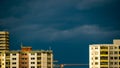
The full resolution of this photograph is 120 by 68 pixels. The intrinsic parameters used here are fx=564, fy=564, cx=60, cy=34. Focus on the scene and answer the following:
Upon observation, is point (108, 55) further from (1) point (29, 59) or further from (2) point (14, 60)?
(2) point (14, 60)

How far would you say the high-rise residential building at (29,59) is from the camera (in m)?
188

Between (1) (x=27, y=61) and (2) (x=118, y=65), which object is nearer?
(2) (x=118, y=65)

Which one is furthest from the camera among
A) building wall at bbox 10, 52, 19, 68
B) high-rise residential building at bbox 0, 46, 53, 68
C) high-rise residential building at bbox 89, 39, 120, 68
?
high-rise residential building at bbox 0, 46, 53, 68

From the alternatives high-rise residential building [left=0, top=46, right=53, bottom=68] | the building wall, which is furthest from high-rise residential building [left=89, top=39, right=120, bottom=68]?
the building wall

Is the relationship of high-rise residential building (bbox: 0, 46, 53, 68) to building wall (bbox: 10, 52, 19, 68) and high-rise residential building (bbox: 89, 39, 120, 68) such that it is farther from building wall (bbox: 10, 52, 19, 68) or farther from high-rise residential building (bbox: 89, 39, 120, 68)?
high-rise residential building (bbox: 89, 39, 120, 68)

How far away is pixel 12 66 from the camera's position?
618 ft

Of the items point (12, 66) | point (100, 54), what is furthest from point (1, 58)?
point (100, 54)

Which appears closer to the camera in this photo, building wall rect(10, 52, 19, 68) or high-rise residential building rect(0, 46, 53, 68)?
building wall rect(10, 52, 19, 68)

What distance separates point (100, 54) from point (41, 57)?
22.8 metres

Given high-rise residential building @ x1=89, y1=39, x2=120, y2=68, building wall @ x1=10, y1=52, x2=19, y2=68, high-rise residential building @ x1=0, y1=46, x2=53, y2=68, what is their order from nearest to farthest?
high-rise residential building @ x1=89, y1=39, x2=120, y2=68 → building wall @ x1=10, y1=52, x2=19, y2=68 → high-rise residential building @ x1=0, y1=46, x2=53, y2=68

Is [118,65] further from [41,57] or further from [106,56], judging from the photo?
[41,57]

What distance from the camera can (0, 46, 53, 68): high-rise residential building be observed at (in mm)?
188375

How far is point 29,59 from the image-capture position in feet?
623

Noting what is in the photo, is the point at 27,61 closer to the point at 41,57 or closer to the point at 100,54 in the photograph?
the point at 41,57
